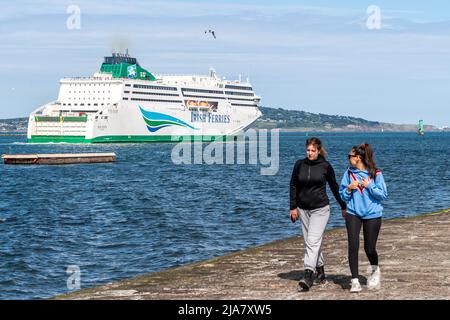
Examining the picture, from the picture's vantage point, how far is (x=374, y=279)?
9.53 meters

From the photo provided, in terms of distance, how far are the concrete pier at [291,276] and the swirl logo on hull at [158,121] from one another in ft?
337

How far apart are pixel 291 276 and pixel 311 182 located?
72.8 inches

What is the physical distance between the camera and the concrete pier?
30.9 ft

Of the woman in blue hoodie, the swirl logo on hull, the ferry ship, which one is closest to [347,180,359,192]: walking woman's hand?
the woman in blue hoodie

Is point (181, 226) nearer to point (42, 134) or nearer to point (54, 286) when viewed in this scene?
point (54, 286)

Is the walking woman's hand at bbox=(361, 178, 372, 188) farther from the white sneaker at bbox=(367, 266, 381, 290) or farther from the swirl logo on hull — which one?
the swirl logo on hull

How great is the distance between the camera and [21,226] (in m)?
25.0

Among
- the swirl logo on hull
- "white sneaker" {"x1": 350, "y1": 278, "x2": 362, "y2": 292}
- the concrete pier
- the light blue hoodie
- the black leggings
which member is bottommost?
the concrete pier

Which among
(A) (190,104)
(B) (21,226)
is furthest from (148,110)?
(B) (21,226)

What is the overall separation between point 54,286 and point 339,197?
7529 millimetres

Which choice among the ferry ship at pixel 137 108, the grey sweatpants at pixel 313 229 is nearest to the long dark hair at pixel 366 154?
the grey sweatpants at pixel 313 229

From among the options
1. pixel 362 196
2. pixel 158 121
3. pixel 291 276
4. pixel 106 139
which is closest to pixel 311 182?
pixel 362 196

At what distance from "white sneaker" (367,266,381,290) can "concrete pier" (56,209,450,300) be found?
0.09 metres

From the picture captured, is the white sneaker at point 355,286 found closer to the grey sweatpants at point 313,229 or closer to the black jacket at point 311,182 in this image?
the grey sweatpants at point 313,229
